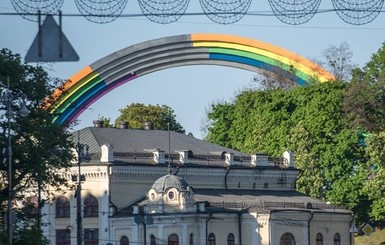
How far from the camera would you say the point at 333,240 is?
414 feet

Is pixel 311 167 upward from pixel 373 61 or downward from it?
downward

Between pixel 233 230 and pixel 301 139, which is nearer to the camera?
pixel 233 230

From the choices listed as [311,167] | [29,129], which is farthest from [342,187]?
[29,129]

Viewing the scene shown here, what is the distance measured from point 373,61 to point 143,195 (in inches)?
1116

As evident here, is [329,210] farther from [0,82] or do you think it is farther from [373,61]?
[0,82]

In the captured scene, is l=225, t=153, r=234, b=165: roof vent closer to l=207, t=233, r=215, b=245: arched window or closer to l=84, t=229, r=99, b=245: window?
l=207, t=233, r=215, b=245: arched window

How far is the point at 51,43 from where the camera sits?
165ft

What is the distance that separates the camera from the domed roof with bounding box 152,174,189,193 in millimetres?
117625

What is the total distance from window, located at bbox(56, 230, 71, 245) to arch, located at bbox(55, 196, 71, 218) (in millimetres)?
1201

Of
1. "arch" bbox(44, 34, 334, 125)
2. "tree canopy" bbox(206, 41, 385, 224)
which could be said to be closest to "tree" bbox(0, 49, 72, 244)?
"tree canopy" bbox(206, 41, 385, 224)

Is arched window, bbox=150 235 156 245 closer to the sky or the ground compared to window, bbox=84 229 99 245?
closer to the ground

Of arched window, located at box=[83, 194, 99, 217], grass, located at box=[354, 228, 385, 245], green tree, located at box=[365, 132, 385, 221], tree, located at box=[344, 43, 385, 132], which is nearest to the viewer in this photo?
arched window, located at box=[83, 194, 99, 217]

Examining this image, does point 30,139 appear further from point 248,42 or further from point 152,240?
point 248,42

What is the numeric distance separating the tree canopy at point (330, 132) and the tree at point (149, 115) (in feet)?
60.0
